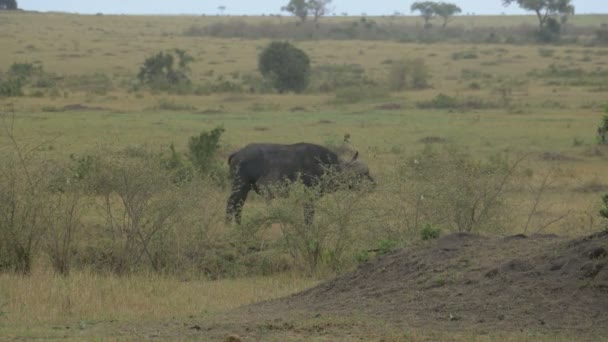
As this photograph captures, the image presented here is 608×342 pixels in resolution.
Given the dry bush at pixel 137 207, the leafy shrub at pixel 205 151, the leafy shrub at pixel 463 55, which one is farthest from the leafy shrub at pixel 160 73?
the dry bush at pixel 137 207

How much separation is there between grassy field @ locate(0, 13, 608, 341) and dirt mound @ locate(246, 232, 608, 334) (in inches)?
19.4

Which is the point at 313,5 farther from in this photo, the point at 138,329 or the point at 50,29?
the point at 138,329

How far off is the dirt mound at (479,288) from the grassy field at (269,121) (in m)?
0.49

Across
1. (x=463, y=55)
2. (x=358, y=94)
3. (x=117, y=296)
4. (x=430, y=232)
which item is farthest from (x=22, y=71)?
(x=430, y=232)

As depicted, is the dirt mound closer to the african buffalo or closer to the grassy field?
the grassy field

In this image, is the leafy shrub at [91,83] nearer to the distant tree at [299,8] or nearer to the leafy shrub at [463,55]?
the leafy shrub at [463,55]

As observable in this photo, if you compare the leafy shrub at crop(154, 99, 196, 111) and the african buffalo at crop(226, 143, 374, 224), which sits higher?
the african buffalo at crop(226, 143, 374, 224)

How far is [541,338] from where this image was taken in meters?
7.08

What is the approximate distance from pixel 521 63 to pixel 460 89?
13.2 m

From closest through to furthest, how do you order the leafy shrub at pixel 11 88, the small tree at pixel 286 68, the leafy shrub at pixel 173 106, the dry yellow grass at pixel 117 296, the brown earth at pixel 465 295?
1. the brown earth at pixel 465 295
2. the dry yellow grass at pixel 117 296
3. the leafy shrub at pixel 173 106
4. the leafy shrub at pixel 11 88
5. the small tree at pixel 286 68

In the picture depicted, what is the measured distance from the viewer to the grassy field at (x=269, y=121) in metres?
9.95

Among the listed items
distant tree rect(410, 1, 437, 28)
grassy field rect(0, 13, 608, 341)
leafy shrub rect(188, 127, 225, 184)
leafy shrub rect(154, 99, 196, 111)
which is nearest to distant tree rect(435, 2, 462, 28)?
distant tree rect(410, 1, 437, 28)

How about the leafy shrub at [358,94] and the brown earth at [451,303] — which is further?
the leafy shrub at [358,94]

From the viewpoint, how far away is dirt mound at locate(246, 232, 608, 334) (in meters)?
7.61
